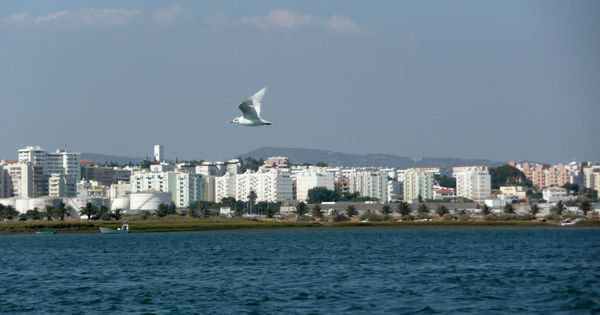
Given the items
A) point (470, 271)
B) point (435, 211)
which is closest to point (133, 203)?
point (435, 211)

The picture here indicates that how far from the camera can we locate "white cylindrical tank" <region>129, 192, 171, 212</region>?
160 m

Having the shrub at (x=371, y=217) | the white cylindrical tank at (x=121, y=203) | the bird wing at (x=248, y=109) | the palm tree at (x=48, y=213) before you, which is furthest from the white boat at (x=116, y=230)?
the white cylindrical tank at (x=121, y=203)

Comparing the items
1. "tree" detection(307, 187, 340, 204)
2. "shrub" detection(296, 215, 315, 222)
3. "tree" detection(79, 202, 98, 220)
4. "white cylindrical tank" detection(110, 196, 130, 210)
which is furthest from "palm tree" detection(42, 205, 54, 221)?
"tree" detection(307, 187, 340, 204)

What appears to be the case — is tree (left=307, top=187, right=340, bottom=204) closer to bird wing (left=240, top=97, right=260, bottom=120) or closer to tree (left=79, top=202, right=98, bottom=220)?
tree (left=79, top=202, right=98, bottom=220)

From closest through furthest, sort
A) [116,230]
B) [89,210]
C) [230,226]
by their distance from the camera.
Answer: [116,230] < [230,226] < [89,210]

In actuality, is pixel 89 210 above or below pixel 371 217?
above

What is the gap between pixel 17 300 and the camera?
96.2 ft

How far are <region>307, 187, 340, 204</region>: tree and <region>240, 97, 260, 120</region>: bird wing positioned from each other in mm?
151651

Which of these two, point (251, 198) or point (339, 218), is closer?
point (339, 218)

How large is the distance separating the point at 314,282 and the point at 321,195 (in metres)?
162

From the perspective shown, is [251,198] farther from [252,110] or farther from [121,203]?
[252,110]

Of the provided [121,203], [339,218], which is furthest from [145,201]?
[339,218]

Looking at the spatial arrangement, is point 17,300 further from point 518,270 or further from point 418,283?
point 518,270

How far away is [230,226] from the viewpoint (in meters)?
108
